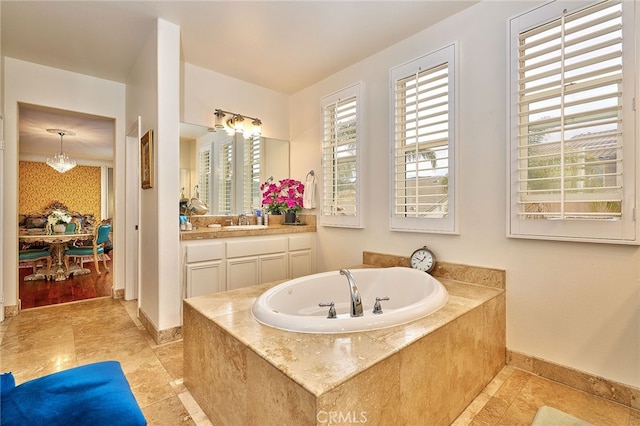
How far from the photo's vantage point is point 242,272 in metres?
2.97

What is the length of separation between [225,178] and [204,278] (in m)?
1.32

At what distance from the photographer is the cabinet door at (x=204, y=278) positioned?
8.68 ft

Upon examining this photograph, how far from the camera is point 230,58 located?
3.04m

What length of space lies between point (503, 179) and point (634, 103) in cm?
73

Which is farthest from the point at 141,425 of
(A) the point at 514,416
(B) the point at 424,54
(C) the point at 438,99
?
(B) the point at 424,54

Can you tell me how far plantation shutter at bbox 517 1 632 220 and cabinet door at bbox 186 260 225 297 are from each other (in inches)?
97.9

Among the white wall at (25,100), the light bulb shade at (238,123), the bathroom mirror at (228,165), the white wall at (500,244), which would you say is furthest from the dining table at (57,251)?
the white wall at (500,244)

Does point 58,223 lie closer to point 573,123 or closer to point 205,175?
point 205,175

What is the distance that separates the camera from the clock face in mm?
2438

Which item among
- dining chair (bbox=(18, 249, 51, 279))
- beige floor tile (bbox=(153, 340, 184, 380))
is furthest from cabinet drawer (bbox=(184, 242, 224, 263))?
dining chair (bbox=(18, 249, 51, 279))

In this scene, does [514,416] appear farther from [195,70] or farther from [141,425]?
[195,70]

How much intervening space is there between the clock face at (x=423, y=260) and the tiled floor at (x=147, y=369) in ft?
2.74

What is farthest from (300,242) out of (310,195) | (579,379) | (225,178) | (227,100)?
(579,379)

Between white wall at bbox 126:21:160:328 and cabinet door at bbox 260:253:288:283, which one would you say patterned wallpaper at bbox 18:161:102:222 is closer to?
white wall at bbox 126:21:160:328
